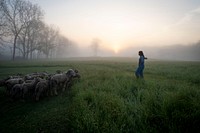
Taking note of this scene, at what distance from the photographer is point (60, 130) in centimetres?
507

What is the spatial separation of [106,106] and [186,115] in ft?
8.58

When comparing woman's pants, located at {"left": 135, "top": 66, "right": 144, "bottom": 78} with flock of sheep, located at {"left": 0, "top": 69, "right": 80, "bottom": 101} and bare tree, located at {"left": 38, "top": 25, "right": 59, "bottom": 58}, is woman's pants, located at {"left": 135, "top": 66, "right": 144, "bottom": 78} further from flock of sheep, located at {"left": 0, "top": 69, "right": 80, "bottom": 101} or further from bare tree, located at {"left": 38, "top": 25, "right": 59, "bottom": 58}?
bare tree, located at {"left": 38, "top": 25, "right": 59, "bottom": 58}

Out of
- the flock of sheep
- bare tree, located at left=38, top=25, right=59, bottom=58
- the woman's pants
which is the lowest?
the flock of sheep

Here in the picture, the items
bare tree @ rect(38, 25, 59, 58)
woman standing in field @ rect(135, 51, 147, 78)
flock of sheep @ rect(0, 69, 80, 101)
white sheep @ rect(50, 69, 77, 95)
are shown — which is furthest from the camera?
bare tree @ rect(38, 25, 59, 58)

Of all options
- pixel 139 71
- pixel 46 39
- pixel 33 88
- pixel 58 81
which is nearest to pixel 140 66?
pixel 139 71

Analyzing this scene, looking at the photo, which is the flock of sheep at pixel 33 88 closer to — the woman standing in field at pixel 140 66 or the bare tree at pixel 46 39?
the woman standing in field at pixel 140 66

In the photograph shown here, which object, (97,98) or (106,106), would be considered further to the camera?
(97,98)

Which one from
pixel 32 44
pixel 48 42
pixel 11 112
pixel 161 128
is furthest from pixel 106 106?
pixel 48 42

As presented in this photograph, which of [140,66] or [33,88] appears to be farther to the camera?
[140,66]

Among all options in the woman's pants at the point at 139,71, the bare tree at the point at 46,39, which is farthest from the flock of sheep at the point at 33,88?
the bare tree at the point at 46,39

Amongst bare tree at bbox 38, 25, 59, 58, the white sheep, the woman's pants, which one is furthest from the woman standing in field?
bare tree at bbox 38, 25, 59, 58

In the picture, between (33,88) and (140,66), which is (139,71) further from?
(33,88)

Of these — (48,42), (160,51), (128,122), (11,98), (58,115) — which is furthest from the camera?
(160,51)

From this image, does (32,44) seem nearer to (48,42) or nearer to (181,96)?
(48,42)
